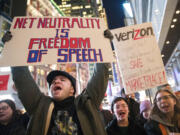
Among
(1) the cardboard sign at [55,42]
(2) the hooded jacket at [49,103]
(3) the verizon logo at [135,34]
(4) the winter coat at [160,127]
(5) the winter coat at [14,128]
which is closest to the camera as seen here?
(2) the hooded jacket at [49,103]

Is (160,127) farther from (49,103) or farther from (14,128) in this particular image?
(14,128)

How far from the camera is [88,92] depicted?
1803 millimetres

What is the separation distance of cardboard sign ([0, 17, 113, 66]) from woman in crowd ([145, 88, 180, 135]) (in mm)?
1219

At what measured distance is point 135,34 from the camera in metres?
3.01

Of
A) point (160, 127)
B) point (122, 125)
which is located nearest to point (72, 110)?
point (122, 125)

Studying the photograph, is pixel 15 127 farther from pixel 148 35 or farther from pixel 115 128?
pixel 148 35

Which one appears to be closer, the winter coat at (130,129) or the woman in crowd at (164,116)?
the woman in crowd at (164,116)

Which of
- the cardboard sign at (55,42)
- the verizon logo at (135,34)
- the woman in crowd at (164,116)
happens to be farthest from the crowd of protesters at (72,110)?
the verizon logo at (135,34)

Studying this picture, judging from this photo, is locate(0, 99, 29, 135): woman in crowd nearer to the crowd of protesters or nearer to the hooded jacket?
the crowd of protesters

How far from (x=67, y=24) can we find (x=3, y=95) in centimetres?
287

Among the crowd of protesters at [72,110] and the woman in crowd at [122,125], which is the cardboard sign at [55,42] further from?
the woman in crowd at [122,125]

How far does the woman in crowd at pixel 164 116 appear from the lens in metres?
1.97

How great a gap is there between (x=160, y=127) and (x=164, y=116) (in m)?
0.26

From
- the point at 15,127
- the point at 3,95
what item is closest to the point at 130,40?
the point at 15,127
